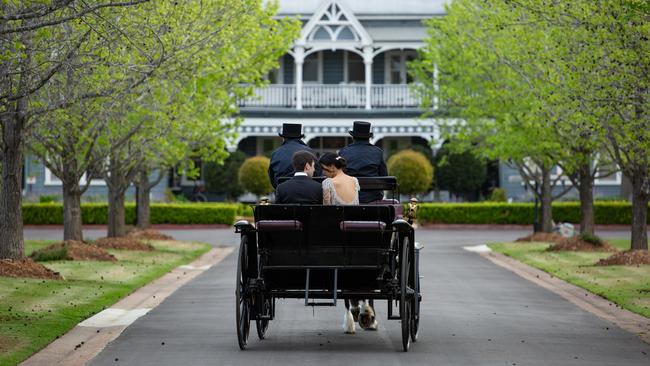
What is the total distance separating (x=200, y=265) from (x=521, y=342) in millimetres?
15127

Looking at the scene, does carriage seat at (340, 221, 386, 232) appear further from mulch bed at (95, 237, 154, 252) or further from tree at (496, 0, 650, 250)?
mulch bed at (95, 237, 154, 252)

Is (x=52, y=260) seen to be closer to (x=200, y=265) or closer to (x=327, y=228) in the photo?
(x=200, y=265)

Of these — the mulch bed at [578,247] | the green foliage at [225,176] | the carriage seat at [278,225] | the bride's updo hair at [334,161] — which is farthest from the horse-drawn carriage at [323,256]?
the green foliage at [225,176]

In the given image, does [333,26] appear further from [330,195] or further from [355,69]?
[330,195]

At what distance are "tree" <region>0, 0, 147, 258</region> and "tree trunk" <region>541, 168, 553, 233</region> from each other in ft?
58.9

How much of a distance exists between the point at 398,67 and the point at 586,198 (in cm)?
2594

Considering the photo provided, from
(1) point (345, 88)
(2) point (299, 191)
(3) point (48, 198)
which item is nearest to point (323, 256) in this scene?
(2) point (299, 191)

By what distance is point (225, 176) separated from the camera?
54062 mm

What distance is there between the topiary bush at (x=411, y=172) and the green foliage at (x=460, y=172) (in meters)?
2.71

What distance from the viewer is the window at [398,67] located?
58.7 metres

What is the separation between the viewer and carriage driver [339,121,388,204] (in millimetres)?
15344

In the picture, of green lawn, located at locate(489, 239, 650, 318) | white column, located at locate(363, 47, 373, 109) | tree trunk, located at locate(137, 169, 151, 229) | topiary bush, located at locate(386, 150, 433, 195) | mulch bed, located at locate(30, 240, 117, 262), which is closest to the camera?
green lawn, located at locate(489, 239, 650, 318)

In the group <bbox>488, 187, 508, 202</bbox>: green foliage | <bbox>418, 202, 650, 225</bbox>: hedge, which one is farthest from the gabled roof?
<bbox>418, 202, 650, 225</bbox>: hedge

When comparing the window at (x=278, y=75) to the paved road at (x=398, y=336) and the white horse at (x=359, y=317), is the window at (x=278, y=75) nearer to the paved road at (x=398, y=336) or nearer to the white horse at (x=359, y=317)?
the paved road at (x=398, y=336)
